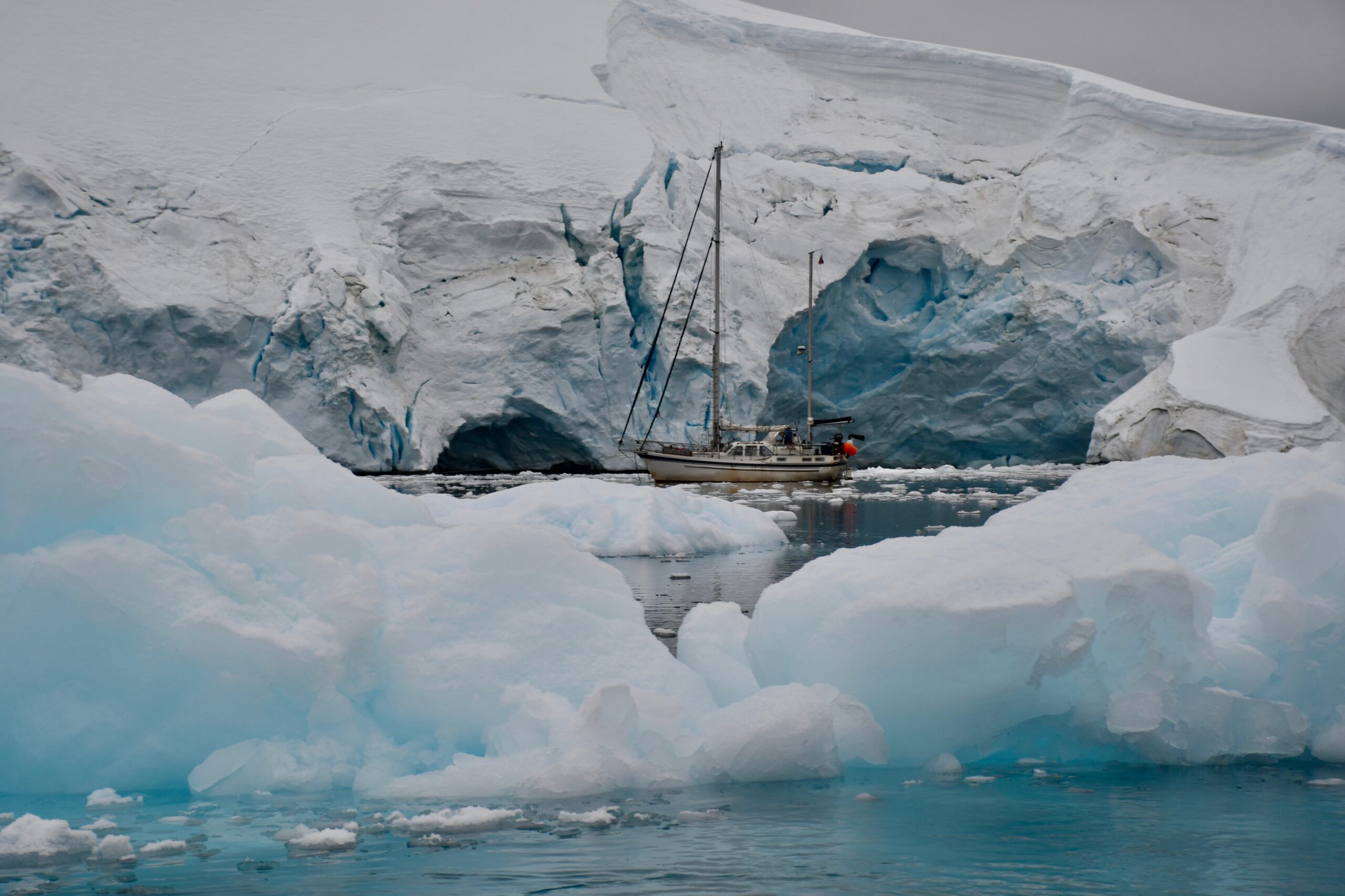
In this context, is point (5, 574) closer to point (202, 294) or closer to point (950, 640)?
point (950, 640)

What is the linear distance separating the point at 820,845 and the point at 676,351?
1950 cm

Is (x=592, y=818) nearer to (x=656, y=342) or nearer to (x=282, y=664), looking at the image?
(x=282, y=664)

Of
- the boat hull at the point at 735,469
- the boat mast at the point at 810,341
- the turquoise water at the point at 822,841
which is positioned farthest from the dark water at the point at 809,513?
the turquoise water at the point at 822,841

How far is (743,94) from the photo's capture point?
2780cm

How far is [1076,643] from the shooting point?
3.76m

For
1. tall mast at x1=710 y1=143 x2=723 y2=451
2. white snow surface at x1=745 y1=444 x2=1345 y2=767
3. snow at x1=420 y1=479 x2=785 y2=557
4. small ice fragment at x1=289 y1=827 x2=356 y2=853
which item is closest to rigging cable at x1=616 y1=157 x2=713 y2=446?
tall mast at x1=710 y1=143 x2=723 y2=451

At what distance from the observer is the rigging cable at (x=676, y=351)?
72.9ft

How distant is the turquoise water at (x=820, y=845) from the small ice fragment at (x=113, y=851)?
4 cm

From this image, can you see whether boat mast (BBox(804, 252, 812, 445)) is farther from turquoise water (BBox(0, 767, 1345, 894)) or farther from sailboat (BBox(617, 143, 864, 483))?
turquoise water (BBox(0, 767, 1345, 894))

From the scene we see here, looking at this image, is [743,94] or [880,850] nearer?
[880,850]

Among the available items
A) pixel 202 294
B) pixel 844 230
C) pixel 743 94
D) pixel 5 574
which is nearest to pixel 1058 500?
pixel 5 574

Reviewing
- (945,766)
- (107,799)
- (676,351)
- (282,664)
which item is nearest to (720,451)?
(676,351)

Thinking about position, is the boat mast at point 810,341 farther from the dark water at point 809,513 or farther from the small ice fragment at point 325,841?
the small ice fragment at point 325,841

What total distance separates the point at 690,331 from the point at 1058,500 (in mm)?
16948
